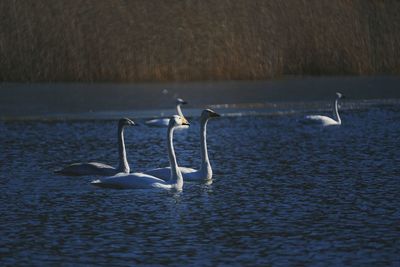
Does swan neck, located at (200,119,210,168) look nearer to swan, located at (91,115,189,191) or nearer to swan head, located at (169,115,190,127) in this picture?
swan head, located at (169,115,190,127)

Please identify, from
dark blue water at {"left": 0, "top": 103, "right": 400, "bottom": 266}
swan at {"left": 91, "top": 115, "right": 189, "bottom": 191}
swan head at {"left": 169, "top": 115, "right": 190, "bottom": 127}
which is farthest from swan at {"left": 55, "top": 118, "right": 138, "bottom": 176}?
swan at {"left": 91, "top": 115, "right": 189, "bottom": 191}

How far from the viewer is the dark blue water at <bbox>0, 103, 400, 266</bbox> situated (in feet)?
30.6

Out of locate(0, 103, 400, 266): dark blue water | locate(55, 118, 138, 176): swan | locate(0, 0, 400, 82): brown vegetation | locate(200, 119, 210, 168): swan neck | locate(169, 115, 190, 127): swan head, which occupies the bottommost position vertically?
locate(0, 103, 400, 266): dark blue water

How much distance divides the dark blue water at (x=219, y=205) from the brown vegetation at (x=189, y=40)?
6.22m

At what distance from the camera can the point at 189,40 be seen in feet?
89.3

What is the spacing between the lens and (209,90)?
2564cm

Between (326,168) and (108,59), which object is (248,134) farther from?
(108,59)

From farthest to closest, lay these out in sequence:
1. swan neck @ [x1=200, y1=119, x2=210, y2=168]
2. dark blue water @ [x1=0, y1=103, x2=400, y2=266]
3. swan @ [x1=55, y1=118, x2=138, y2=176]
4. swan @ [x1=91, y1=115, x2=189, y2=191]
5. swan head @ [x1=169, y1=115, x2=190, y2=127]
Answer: swan @ [x1=55, y1=118, x2=138, y2=176], swan neck @ [x1=200, y1=119, x2=210, y2=168], swan head @ [x1=169, y1=115, x2=190, y2=127], swan @ [x1=91, y1=115, x2=189, y2=191], dark blue water @ [x1=0, y1=103, x2=400, y2=266]

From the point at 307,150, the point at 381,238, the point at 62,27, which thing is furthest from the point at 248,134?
Result: the point at 381,238

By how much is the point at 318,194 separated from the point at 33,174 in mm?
4016

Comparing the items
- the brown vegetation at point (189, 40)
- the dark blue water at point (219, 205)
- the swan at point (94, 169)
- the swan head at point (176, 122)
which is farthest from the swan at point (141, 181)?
the brown vegetation at point (189, 40)

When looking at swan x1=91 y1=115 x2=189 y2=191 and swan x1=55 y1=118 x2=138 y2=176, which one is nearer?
swan x1=91 y1=115 x2=189 y2=191

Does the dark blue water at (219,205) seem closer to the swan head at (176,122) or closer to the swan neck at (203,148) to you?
the swan neck at (203,148)

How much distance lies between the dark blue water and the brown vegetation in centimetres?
622
